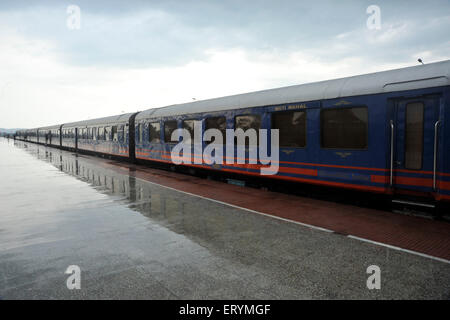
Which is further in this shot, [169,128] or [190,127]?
[169,128]

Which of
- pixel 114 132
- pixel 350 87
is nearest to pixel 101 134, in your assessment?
pixel 114 132

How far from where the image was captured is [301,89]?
30.5 feet

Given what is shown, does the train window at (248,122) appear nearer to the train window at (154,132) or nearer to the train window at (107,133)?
the train window at (154,132)

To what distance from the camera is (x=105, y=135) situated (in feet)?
79.4

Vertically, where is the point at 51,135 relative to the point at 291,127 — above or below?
above

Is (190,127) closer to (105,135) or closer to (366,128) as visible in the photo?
(366,128)

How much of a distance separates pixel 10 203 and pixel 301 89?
906 centimetres

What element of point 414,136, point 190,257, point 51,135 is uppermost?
point 51,135

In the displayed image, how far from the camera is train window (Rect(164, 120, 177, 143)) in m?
15.3

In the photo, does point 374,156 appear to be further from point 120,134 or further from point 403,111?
point 120,134

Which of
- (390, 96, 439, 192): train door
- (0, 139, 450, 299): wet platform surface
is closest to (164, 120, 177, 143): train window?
(0, 139, 450, 299): wet platform surface

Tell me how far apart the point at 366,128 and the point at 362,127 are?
12 cm

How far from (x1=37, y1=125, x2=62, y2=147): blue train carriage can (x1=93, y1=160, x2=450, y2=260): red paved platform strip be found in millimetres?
36155

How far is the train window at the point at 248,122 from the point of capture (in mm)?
10516
